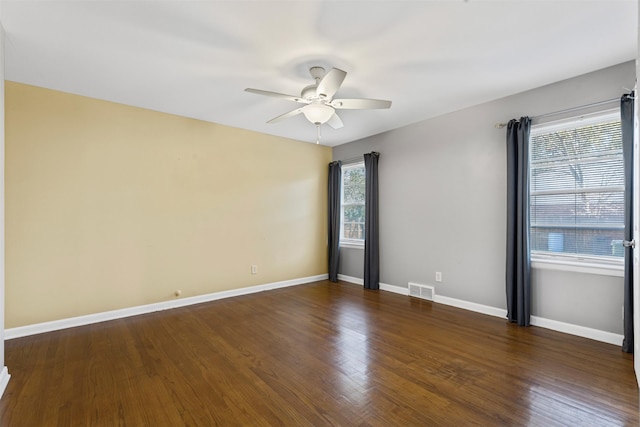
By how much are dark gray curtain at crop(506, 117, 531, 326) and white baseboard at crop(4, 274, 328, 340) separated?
10.8 ft

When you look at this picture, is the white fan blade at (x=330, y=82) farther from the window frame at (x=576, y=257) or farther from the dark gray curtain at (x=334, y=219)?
the dark gray curtain at (x=334, y=219)

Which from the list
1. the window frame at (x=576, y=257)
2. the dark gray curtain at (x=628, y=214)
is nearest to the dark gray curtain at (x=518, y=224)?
the window frame at (x=576, y=257)

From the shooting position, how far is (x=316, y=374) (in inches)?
90.0

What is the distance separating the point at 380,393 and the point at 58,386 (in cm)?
227

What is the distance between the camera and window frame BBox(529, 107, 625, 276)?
2793 mm

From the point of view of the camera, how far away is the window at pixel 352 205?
5430mm

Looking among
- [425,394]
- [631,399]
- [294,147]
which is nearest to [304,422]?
[425,394]

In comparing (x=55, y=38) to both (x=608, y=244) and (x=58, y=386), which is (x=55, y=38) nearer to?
(x=58, y=386)

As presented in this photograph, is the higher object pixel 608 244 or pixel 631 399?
pixel 608 244

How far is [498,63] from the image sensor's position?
2705 millimetres

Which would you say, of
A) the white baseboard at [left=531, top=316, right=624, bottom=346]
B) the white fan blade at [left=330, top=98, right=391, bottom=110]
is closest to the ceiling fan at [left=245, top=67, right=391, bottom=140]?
the white fan blade at [left=330, top=98, right=391, bottom=110]

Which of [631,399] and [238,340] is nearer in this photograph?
[631,399]

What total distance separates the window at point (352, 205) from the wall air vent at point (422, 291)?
125cm

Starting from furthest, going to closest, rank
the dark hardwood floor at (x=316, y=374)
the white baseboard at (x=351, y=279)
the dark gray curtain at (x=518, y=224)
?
the white baseboard at (x=351, y=279) < the dark gray curtain at (x=518, y=224) < the dark hardwood floor at (x=316, y=374)
